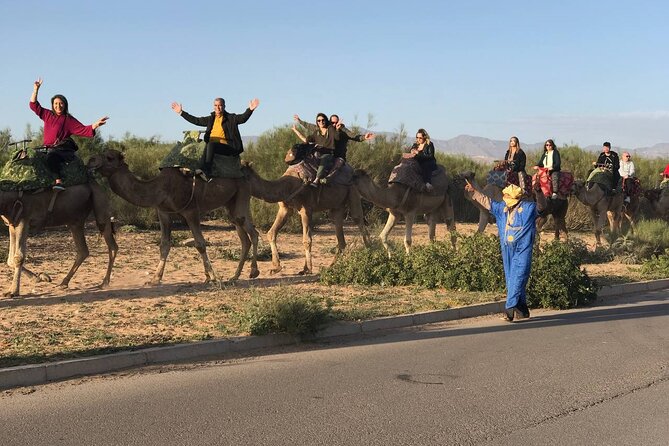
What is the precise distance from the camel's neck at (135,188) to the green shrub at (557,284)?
6.11m

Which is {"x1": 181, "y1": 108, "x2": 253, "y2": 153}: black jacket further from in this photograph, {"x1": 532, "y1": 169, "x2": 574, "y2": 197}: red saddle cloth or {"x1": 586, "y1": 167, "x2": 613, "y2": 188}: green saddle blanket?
{"x1": 586, "y1": 167, "x2": 613, "y2": 188}: green saddle blanket

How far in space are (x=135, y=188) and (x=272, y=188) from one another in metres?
3.21

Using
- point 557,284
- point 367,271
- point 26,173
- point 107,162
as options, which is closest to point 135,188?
point 107,162

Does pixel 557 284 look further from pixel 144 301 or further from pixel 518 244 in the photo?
pixel 144 301

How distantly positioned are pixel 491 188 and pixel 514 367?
1250cm

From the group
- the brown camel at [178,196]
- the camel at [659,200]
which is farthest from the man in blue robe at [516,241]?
the camel at [659,200]

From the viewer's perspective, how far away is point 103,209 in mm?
15141

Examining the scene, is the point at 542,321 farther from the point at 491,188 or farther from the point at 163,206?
the point at 491,188

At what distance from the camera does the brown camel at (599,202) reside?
83.0ft

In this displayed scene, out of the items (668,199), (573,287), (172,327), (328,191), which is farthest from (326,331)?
(668,199)

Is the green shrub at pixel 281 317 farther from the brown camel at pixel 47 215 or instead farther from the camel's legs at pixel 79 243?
the camel's legs at pixel 79 243

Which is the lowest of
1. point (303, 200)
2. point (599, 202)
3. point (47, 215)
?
Result: point (599, 202)

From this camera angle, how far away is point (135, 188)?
14.7 m

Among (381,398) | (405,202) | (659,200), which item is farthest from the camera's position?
(659,200)
